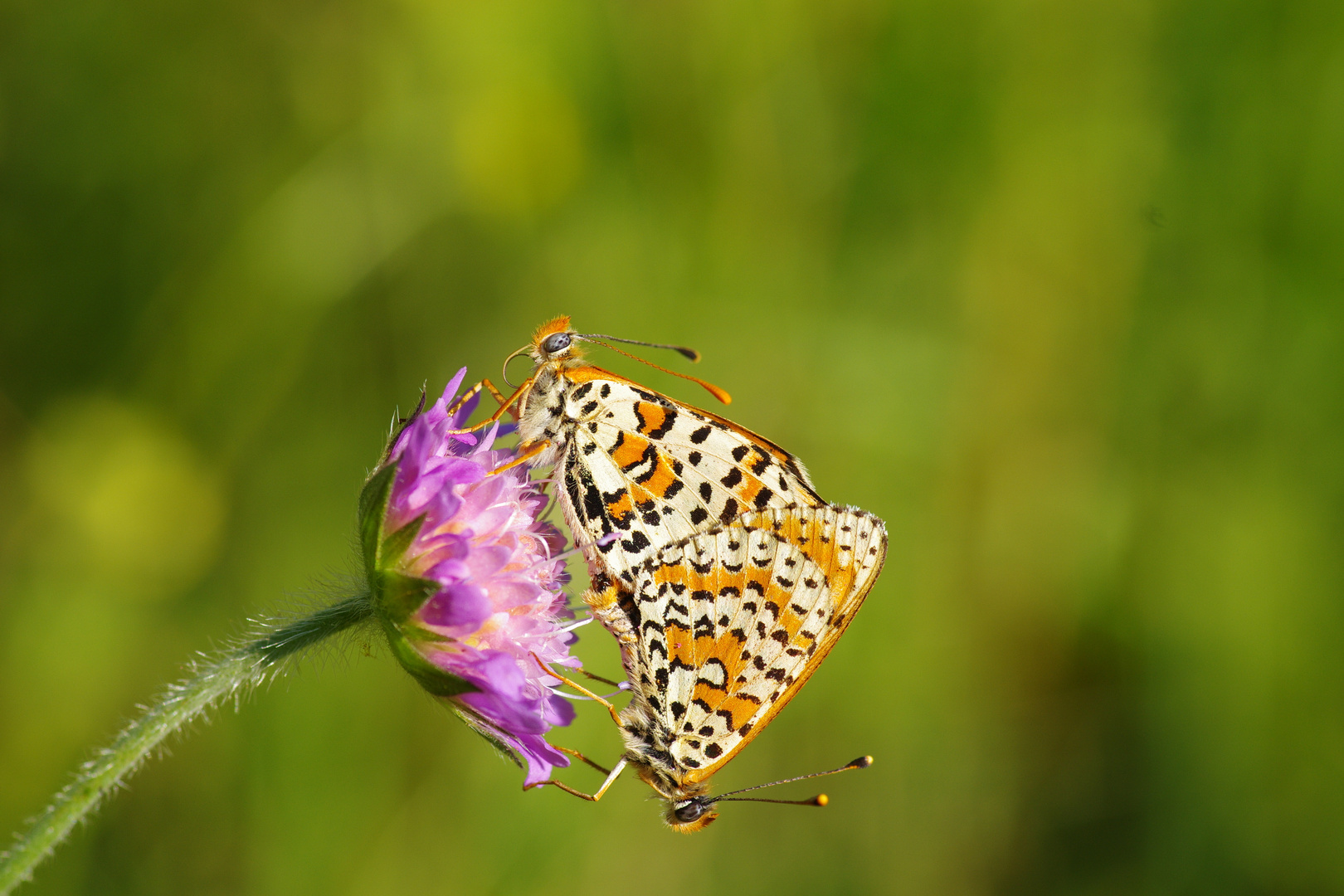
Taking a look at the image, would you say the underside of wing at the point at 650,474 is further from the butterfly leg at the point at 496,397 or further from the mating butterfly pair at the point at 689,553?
the butterfly leg at the point at 496,397

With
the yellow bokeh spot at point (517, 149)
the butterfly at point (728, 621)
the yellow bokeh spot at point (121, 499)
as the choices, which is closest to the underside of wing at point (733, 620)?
the butterfly at point (728, 621)

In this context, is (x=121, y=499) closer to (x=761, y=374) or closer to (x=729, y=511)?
(x=729, y=511)

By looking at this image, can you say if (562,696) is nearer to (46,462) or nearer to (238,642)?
(238,642)

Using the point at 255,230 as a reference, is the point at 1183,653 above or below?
below

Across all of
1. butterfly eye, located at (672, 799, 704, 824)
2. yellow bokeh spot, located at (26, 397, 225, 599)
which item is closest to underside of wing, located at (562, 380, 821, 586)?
butterfly eye, located at (672, 799, 704, 824)

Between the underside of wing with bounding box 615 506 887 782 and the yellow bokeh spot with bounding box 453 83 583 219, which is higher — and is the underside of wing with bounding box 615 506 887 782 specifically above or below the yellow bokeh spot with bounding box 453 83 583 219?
below

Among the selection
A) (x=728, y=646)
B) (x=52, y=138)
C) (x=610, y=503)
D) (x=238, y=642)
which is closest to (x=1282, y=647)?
(x=728, y=646)

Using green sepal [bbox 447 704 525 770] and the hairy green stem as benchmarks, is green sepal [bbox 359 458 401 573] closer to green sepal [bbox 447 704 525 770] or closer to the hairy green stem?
the hairy green stem
